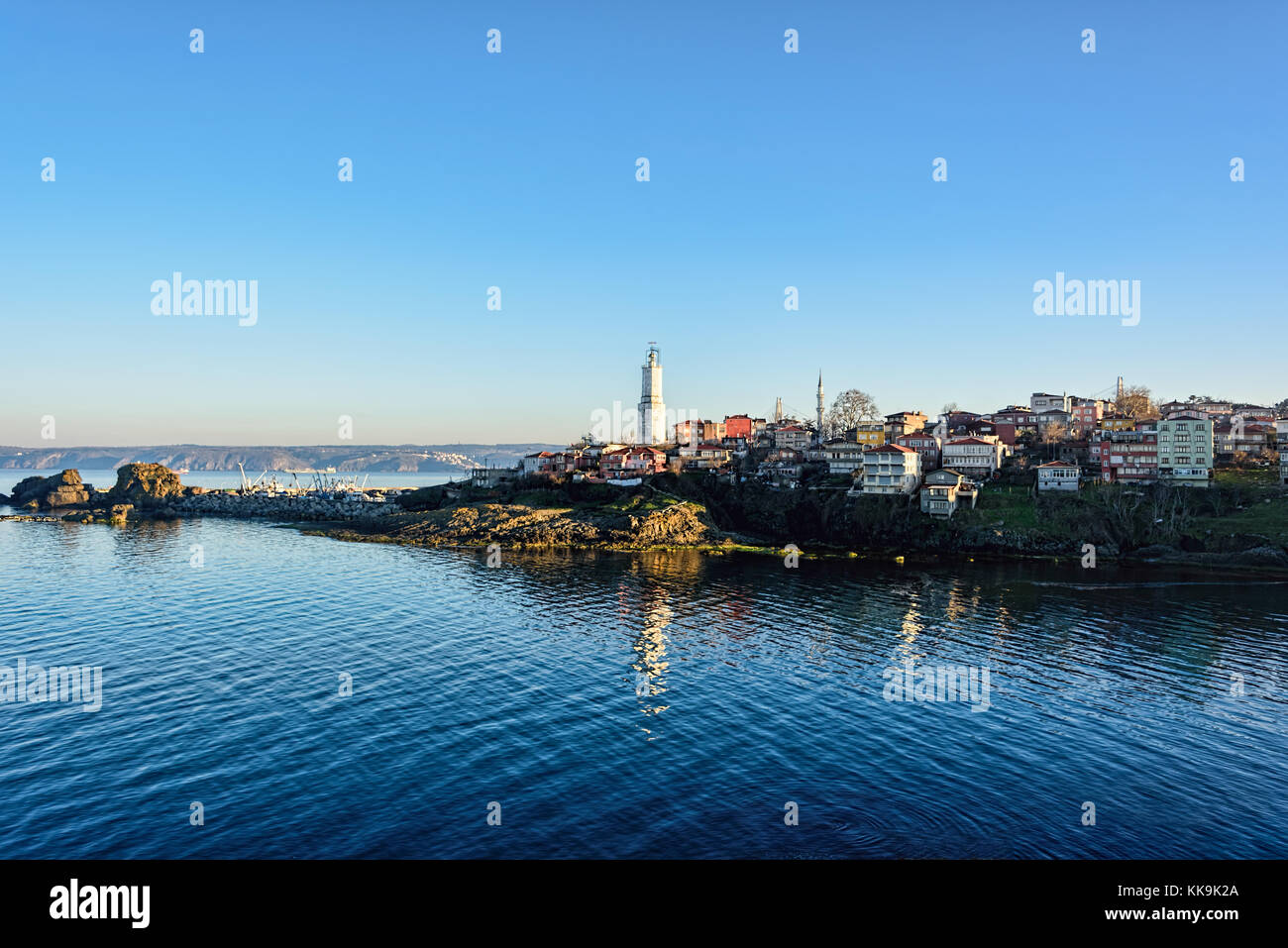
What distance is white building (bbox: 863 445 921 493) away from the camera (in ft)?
345

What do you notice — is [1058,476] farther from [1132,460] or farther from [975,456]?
[975,456]

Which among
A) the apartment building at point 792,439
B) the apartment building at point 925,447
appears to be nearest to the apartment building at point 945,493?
the apartment building at point 925,447

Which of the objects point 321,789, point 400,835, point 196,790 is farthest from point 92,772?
point 400,835

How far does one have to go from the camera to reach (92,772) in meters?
28.4

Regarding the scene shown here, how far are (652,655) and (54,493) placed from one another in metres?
179

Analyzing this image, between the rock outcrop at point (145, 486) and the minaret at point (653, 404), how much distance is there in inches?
4628

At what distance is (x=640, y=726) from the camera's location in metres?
34.5

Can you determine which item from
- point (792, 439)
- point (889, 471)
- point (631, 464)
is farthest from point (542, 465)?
point (889, 471)

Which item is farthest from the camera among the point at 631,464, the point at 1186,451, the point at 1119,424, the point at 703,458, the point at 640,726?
the point at 703,458

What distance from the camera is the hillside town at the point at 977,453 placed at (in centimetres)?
10000

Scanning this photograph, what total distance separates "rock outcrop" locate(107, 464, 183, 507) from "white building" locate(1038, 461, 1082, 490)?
593 ft
